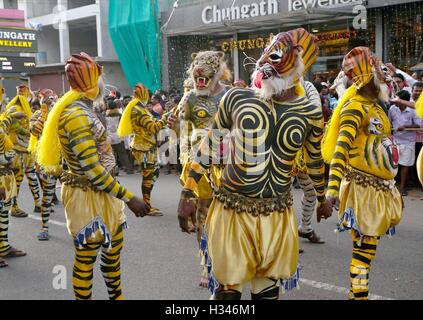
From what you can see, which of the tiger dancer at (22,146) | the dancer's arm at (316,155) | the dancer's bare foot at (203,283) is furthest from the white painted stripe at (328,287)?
the tiger dancer at (22,146)

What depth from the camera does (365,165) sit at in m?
3.92

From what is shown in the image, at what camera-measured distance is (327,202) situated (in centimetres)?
352

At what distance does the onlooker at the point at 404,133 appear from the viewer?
909 cm

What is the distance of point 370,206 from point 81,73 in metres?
2.40

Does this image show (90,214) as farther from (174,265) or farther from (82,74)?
(174,265)

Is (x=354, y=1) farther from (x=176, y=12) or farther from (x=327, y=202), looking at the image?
(x=327, y=202)

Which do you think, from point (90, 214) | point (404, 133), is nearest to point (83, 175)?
point (90, 214)

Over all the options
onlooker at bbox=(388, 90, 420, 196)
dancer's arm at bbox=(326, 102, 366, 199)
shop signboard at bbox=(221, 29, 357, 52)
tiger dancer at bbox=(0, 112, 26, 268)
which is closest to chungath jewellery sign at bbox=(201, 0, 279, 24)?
shop signboard at bbox=(221, 29, 357, 52)

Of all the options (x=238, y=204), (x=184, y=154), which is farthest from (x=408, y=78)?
(x=238, y=204)

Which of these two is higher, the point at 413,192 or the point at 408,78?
the point at 408,78

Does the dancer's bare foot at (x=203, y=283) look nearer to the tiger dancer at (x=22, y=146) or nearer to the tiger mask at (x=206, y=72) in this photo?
the tiger mask at (x=206, y=72)

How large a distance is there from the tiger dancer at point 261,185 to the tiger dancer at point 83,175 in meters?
0.91

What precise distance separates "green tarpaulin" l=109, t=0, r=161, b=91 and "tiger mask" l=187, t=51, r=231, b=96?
1459 centimetres

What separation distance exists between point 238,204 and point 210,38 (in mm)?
17189
